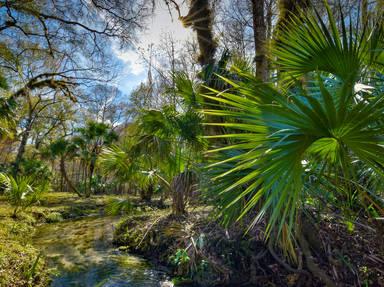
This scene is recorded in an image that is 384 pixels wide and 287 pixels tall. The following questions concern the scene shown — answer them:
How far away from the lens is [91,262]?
4.49 m

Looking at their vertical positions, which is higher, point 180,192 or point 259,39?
point 259,39

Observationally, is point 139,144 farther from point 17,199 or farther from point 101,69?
point 101,69

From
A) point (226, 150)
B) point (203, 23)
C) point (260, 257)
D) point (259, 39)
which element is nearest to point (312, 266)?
point (260, 257)

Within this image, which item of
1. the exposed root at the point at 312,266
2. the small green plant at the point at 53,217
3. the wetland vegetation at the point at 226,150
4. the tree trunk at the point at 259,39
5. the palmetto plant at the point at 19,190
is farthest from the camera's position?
the small green plant at the point at 53,217

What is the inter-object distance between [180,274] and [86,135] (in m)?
13.4

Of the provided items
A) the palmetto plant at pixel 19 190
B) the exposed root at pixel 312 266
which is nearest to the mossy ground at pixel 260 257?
the exposed root at pixel 312 266

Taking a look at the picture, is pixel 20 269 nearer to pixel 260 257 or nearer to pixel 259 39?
pixel 260 257

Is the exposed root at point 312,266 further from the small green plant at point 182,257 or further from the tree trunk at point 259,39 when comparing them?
the tree trunk at point 259,39

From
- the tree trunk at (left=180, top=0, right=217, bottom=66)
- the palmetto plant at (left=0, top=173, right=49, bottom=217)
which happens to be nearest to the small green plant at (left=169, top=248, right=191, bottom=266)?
the tree trunk at (left=180, top=0, right=217, bottom=66)

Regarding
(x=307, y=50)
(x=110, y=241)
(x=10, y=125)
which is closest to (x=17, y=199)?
(x=10, y=125)

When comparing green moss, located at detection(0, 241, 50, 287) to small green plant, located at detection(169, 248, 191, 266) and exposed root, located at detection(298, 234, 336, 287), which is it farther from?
exposed root, located at detection(298, 234, 336, 287)

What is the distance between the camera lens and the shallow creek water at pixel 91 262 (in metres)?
3.68

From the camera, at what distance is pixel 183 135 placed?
14.0 ft

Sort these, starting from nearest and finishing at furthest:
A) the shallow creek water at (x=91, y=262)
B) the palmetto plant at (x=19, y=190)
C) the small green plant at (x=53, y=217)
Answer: the shallow creek water at (x=91, y=262) < the palmetto plant at (x=19, y=190) < the small green plant at (x=53, y=217)
